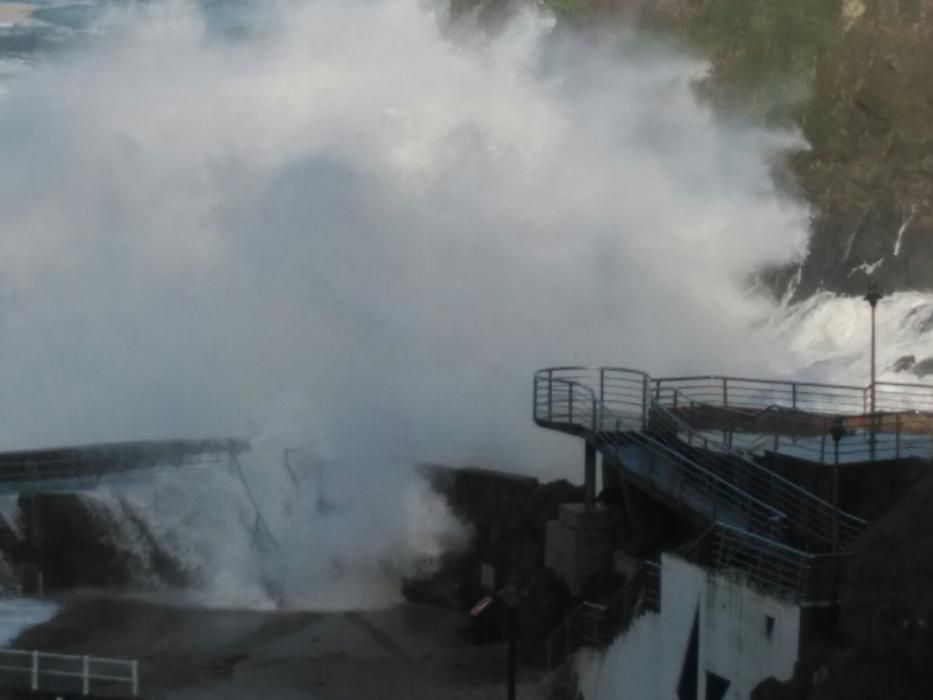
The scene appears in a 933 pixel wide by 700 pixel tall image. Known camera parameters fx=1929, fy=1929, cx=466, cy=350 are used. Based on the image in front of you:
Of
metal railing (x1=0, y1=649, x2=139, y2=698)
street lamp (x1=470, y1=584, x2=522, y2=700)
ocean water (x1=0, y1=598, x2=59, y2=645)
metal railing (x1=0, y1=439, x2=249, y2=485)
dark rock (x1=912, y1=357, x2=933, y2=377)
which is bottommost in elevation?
ocean water (x1=0, y1=598, x2=59, y2=645)

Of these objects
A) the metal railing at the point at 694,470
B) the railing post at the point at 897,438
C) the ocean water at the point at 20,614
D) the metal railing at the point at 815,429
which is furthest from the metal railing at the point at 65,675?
the railing post at the point at 897,438

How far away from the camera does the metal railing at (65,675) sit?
1488 cm

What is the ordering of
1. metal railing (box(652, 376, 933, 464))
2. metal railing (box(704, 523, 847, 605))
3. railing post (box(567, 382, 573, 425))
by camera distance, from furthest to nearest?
railing post (box(567, 382, 573, 425)) < metal railing (box(652, 376, 933, 464)) < metal railing (box(704, 523, 847, 605))

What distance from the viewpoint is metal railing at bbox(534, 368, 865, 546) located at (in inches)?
538

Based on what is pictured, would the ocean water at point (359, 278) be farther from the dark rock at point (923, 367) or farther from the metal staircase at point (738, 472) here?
the metal staircase at point (738, 472)

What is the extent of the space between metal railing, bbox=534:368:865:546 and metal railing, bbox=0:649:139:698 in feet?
14.2

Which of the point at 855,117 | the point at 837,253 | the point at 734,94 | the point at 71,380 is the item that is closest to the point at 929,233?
the point at 837,253

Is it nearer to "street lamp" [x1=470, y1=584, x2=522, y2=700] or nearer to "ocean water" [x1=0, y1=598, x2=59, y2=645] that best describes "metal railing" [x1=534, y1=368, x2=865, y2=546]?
"street lamp" [x1=470, y1=584, x2=522, y2=700]

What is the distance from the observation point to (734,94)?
118ft

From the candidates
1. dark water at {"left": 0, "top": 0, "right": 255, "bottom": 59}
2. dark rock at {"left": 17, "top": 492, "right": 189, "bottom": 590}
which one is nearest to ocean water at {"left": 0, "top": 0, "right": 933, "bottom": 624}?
dark rock at {"left": 17, "top": 492, "right": 189, "bottom": 590}

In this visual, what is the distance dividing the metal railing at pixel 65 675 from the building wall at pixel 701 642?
381cm

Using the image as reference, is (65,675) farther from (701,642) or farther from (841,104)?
(841,104)

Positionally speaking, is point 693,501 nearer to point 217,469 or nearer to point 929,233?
point 217,469

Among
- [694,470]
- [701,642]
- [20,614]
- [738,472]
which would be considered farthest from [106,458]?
[701,642]
